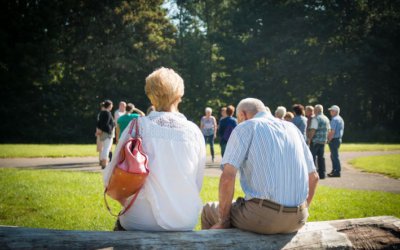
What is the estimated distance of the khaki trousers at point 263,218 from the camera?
3967 mm

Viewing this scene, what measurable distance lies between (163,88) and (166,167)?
74 cm

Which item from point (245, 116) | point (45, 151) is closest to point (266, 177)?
point (245, 116)

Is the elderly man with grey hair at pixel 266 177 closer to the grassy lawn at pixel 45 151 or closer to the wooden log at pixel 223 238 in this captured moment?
the wooden log at pixel 223 238

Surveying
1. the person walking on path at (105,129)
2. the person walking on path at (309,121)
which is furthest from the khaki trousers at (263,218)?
the person walking on path at (105,129)

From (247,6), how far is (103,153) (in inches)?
1554

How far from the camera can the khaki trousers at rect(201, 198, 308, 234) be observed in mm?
3967

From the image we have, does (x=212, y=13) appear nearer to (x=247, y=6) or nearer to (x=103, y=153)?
(x=247, y=6)

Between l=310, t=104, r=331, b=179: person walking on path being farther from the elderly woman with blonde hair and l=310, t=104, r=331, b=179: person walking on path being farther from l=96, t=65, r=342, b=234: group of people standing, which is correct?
the elderly woman with blonde hair

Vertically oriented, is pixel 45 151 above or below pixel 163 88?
below

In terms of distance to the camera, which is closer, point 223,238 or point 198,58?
point 223,238

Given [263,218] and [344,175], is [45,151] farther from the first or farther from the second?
[263,218]

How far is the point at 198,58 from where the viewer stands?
152 feet

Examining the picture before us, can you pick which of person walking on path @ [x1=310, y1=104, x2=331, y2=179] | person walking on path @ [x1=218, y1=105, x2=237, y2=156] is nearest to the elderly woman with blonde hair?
person walking on path @ [x1=310, y1=104, x2=331, y2=179]

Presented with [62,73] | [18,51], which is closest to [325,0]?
[62,73]
